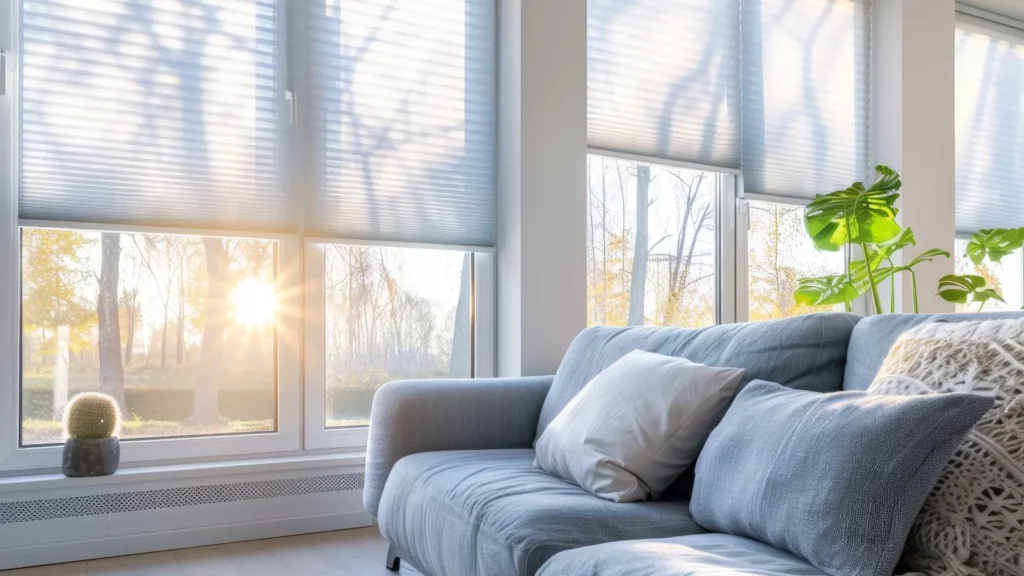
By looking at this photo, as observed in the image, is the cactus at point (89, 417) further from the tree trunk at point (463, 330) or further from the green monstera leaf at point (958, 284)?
the green monstera leaf at point (958, 284)

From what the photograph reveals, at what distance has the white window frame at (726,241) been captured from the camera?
434 centimetres

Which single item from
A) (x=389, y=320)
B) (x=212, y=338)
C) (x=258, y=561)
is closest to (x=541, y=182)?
(x=389, y=320)

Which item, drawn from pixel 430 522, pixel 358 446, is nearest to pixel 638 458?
pixel 430 522

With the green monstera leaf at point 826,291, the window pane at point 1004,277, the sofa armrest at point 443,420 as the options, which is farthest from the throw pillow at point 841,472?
the window pane at point 1004,277

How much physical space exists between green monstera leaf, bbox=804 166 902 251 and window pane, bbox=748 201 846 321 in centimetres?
59

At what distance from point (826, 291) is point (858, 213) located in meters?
0.40

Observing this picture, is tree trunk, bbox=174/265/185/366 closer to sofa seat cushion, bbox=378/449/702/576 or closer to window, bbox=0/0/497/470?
window, bbox=0/0/497/470

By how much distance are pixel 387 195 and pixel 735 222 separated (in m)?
1.85

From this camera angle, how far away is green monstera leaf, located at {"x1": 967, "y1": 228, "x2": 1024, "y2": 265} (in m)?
3.87

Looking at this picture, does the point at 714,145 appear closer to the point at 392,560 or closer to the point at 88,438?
the point at 392,560

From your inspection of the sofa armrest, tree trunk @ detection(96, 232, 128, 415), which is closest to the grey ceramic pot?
tree trunk @ detection(96, 232, 128, 415)

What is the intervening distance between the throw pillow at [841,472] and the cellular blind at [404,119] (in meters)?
2.24

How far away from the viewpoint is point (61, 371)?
3127mm

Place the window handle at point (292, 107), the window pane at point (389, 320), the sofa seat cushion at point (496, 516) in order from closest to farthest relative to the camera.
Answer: the sofa seat cushion at point (496, 516) → the window handle at point (292, 107) → the window pane at point (389, 320)
